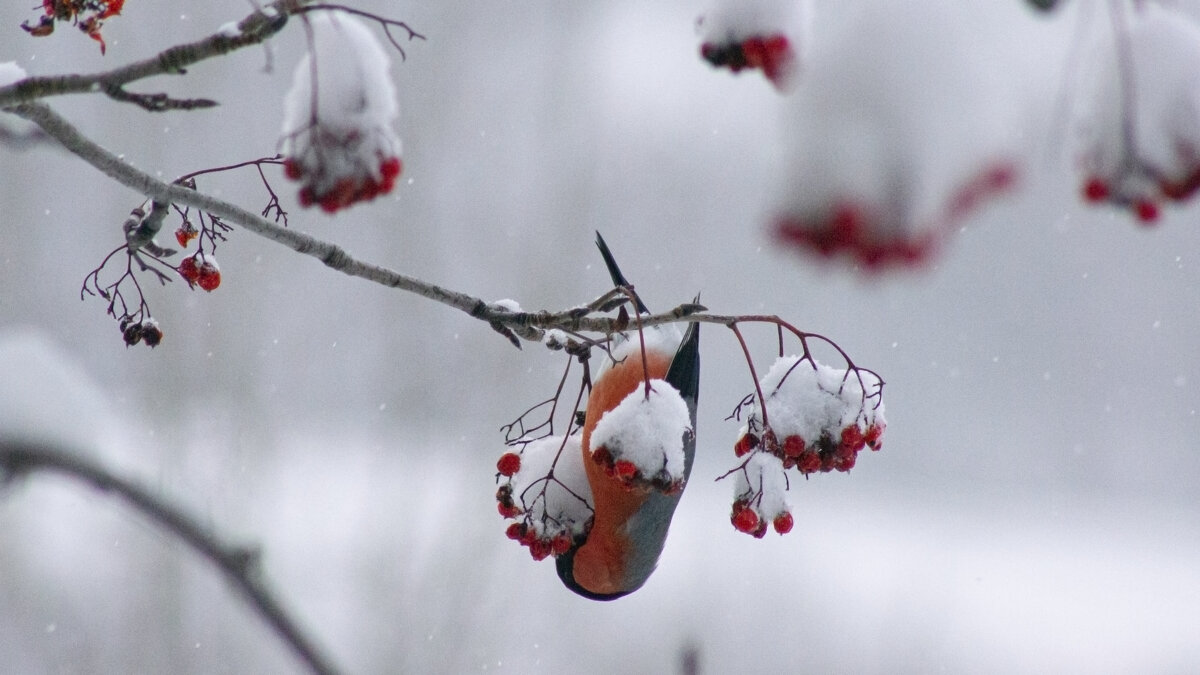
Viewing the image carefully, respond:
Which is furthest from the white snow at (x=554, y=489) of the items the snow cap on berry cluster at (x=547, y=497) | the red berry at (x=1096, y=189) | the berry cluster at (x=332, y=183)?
the red berry at (x=1096, y=189)

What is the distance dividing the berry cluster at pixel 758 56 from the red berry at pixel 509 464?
475 millimetres

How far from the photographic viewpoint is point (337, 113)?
516mm

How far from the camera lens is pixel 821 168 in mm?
602

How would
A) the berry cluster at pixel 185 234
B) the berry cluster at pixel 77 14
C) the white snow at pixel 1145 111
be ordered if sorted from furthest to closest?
the berry cluster at pixel 185 234, the berry cluster at pixel 77 14, the white snow at pixel 1145 111

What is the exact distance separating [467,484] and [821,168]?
13.4 ft

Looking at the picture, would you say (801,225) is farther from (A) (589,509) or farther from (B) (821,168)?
(A) (589,509)

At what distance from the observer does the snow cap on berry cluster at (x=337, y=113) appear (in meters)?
0.51

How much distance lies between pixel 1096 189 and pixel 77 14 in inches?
25.2

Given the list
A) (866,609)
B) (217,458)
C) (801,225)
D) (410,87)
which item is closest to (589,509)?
(801,225)

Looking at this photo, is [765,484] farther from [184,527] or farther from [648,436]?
[184,527]

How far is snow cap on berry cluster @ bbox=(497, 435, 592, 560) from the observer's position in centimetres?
97

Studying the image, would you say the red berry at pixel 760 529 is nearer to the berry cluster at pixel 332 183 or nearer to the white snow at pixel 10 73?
the berry cluster at pixel 332 183

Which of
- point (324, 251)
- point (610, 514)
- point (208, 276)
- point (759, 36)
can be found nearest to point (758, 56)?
point (759, 36)

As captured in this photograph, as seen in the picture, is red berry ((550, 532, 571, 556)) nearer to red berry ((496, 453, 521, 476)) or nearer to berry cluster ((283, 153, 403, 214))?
red berry ((496, 453, 521, 476))
